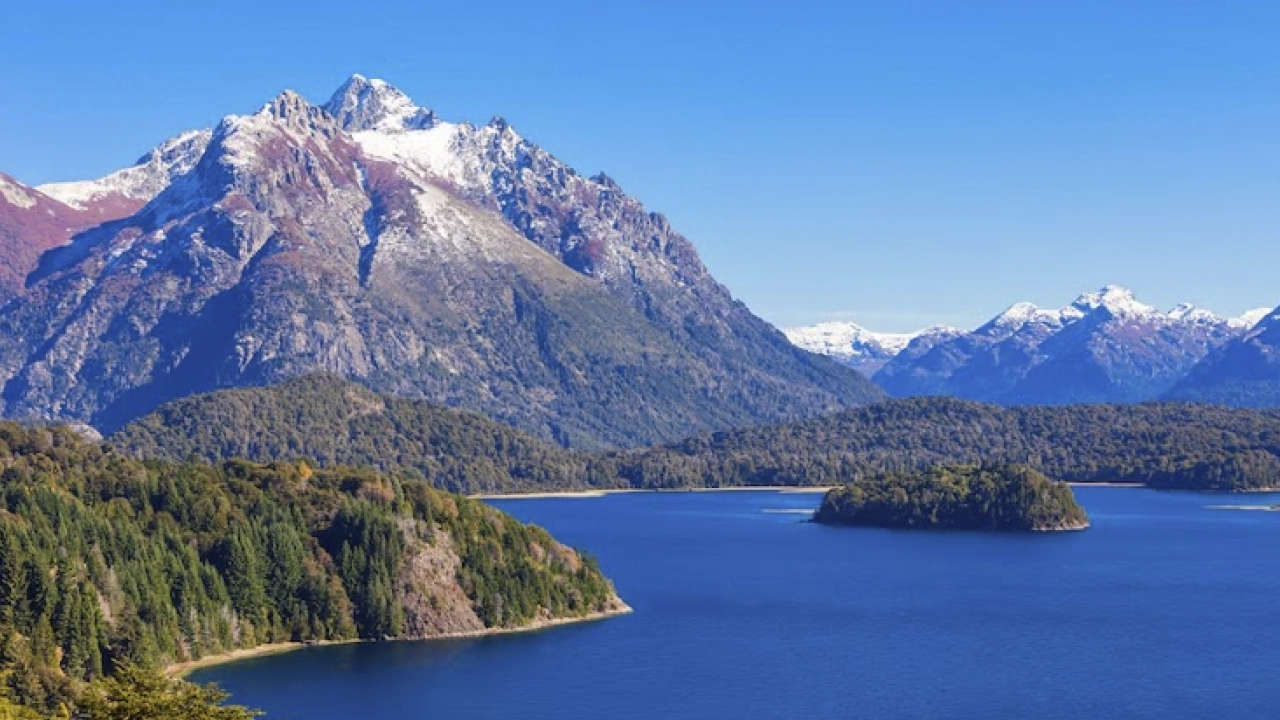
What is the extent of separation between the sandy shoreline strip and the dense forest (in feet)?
2.04

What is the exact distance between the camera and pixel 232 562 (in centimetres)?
16600

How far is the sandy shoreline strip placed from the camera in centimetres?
15388

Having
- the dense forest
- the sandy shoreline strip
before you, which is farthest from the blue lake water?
the dense forest

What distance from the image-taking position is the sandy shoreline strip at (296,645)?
15388 centimetres

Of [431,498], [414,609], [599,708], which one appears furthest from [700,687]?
[431,498]

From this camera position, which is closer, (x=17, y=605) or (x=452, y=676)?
(x=17, y=605)

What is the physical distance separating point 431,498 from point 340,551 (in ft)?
53.3

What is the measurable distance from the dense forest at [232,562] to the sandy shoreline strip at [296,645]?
0.62 metres

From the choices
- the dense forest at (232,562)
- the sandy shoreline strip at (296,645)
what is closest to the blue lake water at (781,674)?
the sandy shoreline strip at (296,645)

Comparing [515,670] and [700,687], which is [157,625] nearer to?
[515,670]

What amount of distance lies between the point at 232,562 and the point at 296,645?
32.5ft

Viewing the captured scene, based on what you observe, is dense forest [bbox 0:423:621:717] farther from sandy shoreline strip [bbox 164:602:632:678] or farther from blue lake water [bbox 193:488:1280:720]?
blue lake water [bbox 193:488:1280:720]

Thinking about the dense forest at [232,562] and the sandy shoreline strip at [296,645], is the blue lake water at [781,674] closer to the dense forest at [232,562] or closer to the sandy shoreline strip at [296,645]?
the sandy shoreline strip at [296,645]

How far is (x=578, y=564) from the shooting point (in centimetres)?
19312
